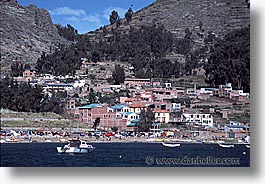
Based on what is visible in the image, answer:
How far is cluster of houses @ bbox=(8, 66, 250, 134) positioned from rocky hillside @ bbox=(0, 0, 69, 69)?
0.43 m

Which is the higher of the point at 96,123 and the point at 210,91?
the point at 210,91

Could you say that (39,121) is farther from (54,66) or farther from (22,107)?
(54,66)

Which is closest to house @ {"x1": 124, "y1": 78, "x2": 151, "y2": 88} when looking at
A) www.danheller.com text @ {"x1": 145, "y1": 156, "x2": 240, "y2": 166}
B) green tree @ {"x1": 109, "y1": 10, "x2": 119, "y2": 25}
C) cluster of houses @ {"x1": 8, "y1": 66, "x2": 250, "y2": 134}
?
cluster of houses @ {"x1": 8, "y1": 66, "x2": 250, "y2": 134}

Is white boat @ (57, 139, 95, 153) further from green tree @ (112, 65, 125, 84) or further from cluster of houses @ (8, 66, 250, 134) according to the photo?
green tree @ (112, 65, 125, 84)

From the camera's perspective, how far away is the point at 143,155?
6430 mm

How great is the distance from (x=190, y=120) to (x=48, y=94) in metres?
2.26

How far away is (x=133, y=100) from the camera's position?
7.77 meters

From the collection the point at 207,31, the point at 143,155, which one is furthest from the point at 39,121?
the point at 207,31

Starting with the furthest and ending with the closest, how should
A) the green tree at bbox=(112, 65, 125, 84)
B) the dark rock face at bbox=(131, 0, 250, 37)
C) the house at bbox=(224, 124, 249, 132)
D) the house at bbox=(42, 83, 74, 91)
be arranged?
the green tree at bbox=(112, 65, 125, 84)
the dark rock face at bbox=(131, 0, 250, 37)
the house at bbox=(42, 83, 74, 91)
the house at bbox=(224, 124, 249, 132)

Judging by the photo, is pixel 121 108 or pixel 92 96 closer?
pixel 121 108

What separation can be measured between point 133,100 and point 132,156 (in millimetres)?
1551

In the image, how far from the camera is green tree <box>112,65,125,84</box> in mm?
8375

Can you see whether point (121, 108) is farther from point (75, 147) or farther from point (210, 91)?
point (210, 91)

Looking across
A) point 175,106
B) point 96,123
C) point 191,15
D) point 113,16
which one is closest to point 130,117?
point 96,123
